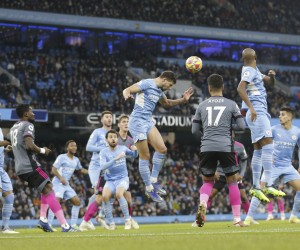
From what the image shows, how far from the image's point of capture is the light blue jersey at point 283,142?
606 inches

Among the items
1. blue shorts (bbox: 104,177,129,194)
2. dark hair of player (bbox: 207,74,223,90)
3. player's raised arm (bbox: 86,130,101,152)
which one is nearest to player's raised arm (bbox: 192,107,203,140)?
dark hair of player (bbox: 207,74,223,90)

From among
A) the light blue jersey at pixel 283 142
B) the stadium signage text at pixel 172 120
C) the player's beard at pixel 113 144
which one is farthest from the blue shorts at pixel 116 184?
the stadium signage text at pixel 172 120

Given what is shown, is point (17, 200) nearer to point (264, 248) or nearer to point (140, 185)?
point (140, 185)

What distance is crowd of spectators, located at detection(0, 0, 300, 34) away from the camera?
39972 mm

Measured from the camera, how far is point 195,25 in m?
44.3

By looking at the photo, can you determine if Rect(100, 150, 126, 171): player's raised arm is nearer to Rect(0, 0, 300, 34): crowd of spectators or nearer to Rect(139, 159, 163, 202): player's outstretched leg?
Rect(139, 159, 163, 202): player's outstretched leg

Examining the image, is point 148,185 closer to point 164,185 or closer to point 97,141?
point 97,141

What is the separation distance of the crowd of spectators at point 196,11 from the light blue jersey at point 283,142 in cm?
2551

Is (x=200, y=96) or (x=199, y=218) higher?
(x=200, y=96)

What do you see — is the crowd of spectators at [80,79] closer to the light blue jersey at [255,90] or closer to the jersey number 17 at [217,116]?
the light blue jersey at [255,90]

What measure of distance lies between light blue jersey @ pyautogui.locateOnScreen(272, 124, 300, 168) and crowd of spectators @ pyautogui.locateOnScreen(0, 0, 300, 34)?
25.5 metres

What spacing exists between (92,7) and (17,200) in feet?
52.7

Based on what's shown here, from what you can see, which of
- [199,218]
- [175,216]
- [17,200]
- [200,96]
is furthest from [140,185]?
[199,218]

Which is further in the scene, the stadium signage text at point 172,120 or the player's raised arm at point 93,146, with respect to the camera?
the stadium signage text at point 172,120
